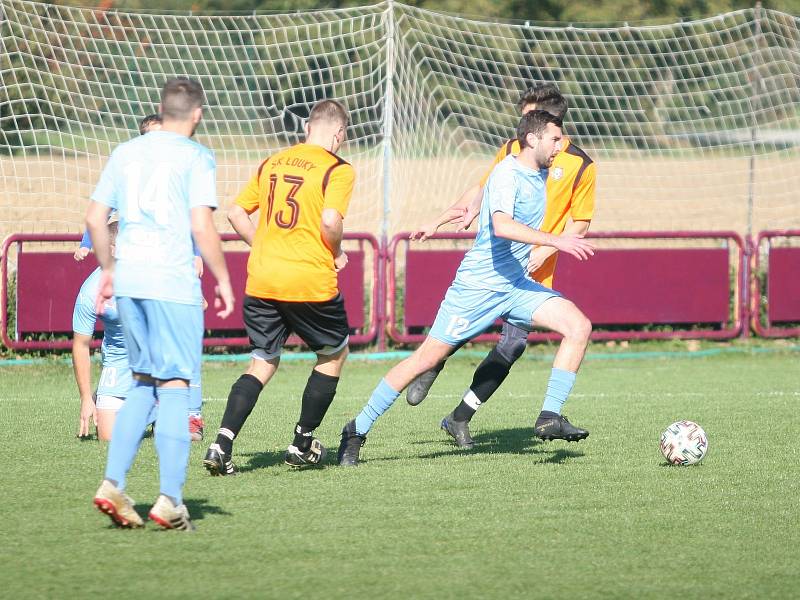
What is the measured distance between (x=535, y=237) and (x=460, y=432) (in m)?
1.68

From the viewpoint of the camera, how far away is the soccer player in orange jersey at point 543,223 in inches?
307

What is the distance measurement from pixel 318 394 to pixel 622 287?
22.6 feet

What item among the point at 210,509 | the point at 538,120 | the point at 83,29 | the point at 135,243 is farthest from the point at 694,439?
the point at 83,29

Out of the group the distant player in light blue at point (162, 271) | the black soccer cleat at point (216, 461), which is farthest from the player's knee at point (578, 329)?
the distant player in light blue at point (162, 271)

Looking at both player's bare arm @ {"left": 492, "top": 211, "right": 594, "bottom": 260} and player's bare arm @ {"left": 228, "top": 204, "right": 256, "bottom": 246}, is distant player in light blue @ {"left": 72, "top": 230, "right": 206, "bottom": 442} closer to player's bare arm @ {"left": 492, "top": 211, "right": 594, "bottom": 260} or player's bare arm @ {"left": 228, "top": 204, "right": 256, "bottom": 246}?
player's bare arm @ {"left": 228, "top": 204, "right": 256, "bottom": 246}

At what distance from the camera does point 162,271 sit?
5.18 m

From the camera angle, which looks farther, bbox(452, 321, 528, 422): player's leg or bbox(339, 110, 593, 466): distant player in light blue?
bbox(452, 321, 528, 422): player's leg

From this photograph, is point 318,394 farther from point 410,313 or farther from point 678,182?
point 678,182

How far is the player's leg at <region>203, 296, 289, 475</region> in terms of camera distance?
6.57 m

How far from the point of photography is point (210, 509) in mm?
5801

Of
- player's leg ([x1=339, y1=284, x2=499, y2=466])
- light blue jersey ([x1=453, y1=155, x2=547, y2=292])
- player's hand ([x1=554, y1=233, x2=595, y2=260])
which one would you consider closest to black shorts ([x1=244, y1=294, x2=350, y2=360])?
player's leg ([x1=339, y1=284, x2=499, y2=466])

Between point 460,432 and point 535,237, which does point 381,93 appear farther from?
point 535,237

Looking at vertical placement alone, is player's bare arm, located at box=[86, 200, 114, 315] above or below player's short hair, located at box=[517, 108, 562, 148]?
below

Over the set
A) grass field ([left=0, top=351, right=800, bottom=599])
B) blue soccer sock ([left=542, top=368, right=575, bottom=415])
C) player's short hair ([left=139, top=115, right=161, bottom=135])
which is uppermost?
player's short hair ([left=139, top=115, right=161, bottom=135])
